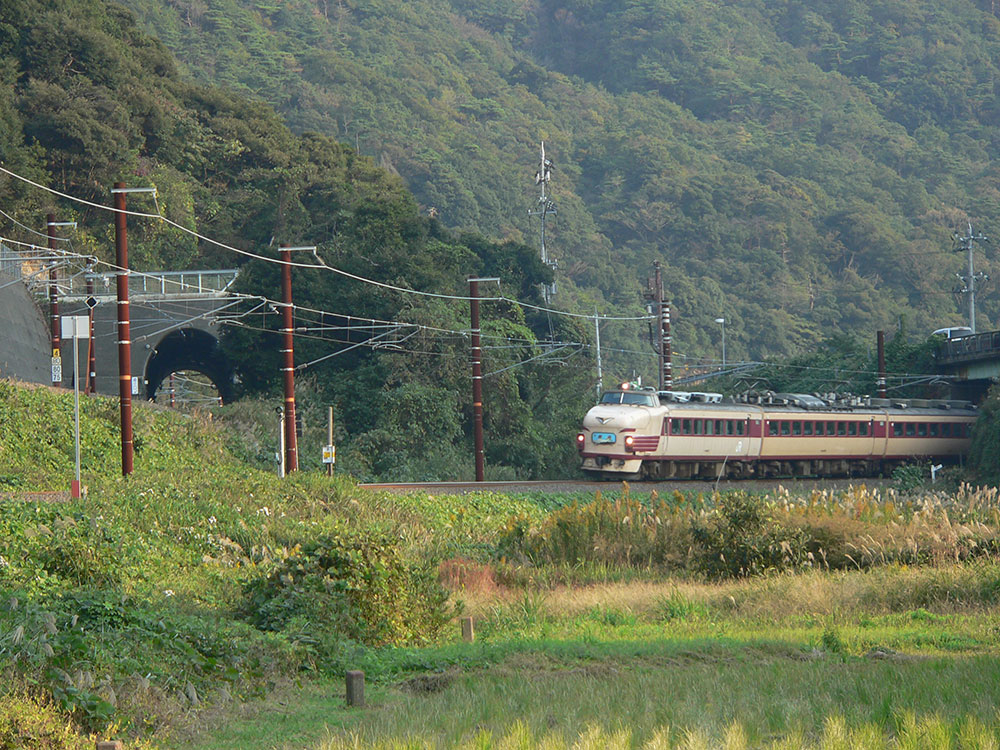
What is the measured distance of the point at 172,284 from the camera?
5203 centimetres

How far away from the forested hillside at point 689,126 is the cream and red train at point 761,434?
160 feet

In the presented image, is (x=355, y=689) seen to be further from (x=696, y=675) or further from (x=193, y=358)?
(x=193, y=358)

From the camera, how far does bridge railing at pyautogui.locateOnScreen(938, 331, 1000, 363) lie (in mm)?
56531

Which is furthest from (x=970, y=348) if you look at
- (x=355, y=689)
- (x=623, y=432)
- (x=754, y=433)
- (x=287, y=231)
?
(x=355, y=689)

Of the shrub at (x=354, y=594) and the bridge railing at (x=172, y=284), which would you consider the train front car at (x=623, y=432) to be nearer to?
the bridge railing at (x=172, y=284)

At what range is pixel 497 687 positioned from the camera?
12266 millimetres

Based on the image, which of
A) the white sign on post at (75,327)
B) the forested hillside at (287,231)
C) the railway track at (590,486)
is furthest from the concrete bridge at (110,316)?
the white sign on post at (75,327)

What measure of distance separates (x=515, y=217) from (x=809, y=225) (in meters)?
27.0

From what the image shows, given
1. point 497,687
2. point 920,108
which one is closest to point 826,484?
point 497,687

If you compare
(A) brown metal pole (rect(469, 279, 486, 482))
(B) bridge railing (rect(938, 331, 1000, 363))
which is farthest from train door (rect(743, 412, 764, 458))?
(B) bridge railing (rect(938, 331, 1000, 363))

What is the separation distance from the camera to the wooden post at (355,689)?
38.8 feet

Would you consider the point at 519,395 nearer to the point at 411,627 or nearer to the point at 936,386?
the point at 936,386

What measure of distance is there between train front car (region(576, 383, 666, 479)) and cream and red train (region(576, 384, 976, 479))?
0.03 m

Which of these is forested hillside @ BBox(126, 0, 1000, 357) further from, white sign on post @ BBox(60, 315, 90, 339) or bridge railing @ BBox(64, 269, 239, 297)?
white sign on post @ BBox(60, 315, 90, 339)
